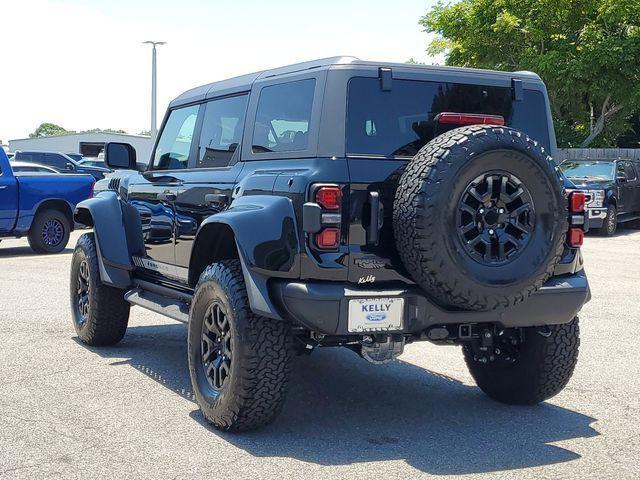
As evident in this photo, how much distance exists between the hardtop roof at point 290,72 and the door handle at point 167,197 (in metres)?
0.73

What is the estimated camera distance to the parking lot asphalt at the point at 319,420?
432 cm

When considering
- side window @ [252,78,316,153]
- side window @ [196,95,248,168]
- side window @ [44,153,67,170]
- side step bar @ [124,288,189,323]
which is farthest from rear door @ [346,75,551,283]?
side window @ [44,153,67,170]

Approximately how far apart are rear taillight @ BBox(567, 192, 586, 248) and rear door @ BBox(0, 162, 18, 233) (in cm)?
1102

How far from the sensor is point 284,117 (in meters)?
5.09

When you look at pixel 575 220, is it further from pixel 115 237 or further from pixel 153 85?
pixel 153 85

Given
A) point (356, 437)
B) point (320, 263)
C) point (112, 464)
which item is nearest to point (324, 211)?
point (320, 263)

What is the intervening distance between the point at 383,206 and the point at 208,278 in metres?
1.11

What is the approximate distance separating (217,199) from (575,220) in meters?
2.08

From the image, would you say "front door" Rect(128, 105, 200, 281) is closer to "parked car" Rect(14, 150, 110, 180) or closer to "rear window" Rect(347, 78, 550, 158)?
"rear window" Rect(347, 78, 550, 158)

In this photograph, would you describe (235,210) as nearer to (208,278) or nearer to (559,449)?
(208,278)

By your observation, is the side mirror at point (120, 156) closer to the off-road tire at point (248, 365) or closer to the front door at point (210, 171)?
Result: the front door at point (210, 171)

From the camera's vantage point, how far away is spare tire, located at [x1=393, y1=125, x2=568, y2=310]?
4.30m

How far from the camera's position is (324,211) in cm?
440

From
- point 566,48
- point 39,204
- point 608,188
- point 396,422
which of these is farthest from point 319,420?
point 566,48
